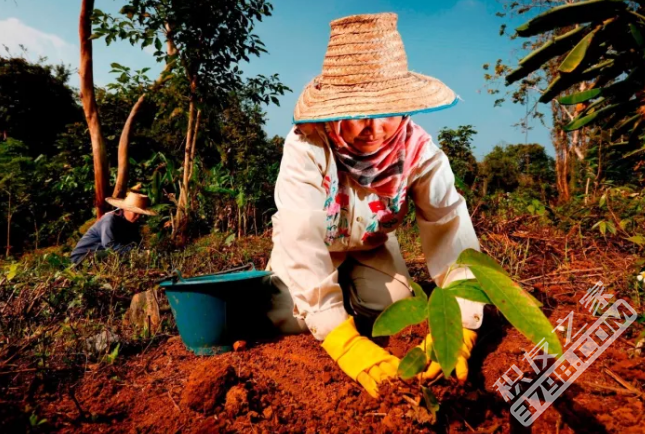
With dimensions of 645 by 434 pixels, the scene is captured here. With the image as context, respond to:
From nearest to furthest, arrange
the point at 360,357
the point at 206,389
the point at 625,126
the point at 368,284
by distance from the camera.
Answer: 1. the point at 206,389
2. the point at 360,357
3. the point at 368,284
4. the point at 625,126

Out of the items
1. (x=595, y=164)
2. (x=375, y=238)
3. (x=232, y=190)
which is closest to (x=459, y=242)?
(x=375, y=238)

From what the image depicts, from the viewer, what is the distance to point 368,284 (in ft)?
6.74

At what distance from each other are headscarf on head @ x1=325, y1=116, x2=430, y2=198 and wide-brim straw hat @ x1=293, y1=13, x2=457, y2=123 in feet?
0.66

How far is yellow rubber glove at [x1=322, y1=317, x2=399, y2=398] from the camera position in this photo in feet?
3.81

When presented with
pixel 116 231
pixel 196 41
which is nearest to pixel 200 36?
pixel 196 41

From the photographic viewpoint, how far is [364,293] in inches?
80.7

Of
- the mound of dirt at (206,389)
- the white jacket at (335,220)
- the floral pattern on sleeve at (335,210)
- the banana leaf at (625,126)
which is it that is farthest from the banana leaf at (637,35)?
the mound of dirt at (206,389)

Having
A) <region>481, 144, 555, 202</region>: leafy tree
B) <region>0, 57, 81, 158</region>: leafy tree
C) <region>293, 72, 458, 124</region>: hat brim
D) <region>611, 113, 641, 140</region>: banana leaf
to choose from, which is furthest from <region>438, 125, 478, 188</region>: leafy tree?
<region>0, 57, 81, 158</region>: leafy tree

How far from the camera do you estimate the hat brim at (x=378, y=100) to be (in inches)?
49.9

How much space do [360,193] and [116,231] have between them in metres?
2.98

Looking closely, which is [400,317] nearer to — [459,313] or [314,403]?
[459,313]

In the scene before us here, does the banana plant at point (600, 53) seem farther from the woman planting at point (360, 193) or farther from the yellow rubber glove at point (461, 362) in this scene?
the yellow rubber glove at point (461, 362)

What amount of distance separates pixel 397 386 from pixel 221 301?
2.76 ft

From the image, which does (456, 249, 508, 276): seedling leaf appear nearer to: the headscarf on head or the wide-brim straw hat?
the wide-brim straw hat
